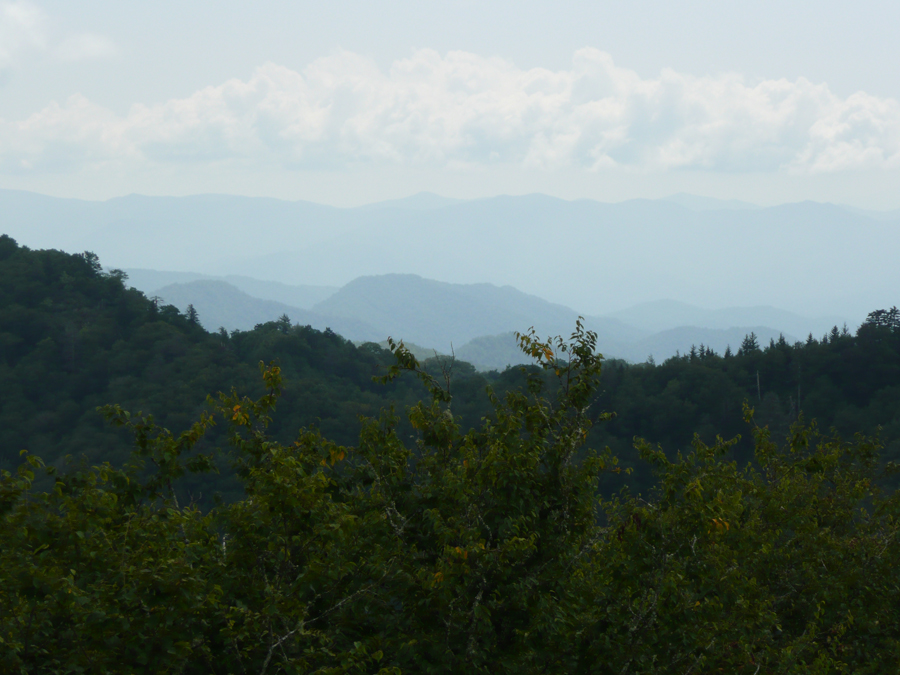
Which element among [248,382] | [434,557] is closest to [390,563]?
[434,557]

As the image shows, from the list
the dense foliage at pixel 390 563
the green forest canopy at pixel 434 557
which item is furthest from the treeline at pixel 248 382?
the dense foliage at pixel 390 563

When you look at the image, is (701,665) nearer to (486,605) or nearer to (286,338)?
(486,605)

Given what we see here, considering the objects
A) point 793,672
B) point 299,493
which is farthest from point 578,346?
point 793,672

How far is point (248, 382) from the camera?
77312 millimetres

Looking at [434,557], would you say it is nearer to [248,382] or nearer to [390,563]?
[390,563]

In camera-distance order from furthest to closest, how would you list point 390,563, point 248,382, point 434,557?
point 248,382 → point 434,557 → point 390,563

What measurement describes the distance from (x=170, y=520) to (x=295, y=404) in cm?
7072

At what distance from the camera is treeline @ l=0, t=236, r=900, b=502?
227ft

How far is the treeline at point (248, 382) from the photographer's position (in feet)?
227

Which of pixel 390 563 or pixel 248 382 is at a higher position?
pixel 390 563

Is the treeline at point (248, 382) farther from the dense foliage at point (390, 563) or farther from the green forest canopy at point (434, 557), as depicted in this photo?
the dense foliage at point (390, 563)

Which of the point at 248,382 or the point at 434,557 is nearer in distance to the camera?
the point at 434,557

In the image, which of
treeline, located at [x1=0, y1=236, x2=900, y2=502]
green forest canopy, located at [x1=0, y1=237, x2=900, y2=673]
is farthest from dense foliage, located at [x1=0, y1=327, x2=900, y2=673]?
treeline, located at [x1=0, y1=236, x2=900, y2=502]

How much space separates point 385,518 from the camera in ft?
23.1
